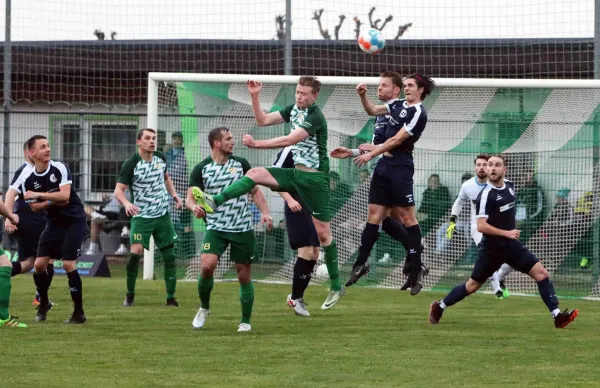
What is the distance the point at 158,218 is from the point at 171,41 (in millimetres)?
5883

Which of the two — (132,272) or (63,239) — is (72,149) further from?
(63,239)

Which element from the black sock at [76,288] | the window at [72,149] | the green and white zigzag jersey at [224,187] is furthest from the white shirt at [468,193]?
the window at [72,149]

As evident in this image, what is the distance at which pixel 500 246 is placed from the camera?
11.8 m

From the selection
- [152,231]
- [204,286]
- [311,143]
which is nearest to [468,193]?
[311,143]

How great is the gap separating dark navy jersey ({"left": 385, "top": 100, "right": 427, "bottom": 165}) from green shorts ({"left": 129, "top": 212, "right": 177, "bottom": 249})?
11.0 ft

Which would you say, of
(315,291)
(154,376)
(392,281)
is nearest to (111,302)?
(315,291)

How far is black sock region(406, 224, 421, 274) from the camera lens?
12969mm

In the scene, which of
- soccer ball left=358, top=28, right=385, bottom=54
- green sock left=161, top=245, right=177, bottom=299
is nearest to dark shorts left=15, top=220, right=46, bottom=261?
green sock left=161, top=245, right=177, bottom=299

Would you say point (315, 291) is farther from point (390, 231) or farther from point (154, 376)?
point (154, 376)

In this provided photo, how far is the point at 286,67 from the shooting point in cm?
1795

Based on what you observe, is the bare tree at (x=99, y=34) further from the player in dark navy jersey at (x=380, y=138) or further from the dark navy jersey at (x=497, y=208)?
the dark navy jersey at (x=497, y=208)

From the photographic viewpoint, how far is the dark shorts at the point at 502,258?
11773mm

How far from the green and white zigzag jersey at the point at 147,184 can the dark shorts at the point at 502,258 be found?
4.46 metres

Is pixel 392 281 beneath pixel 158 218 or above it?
beneath
